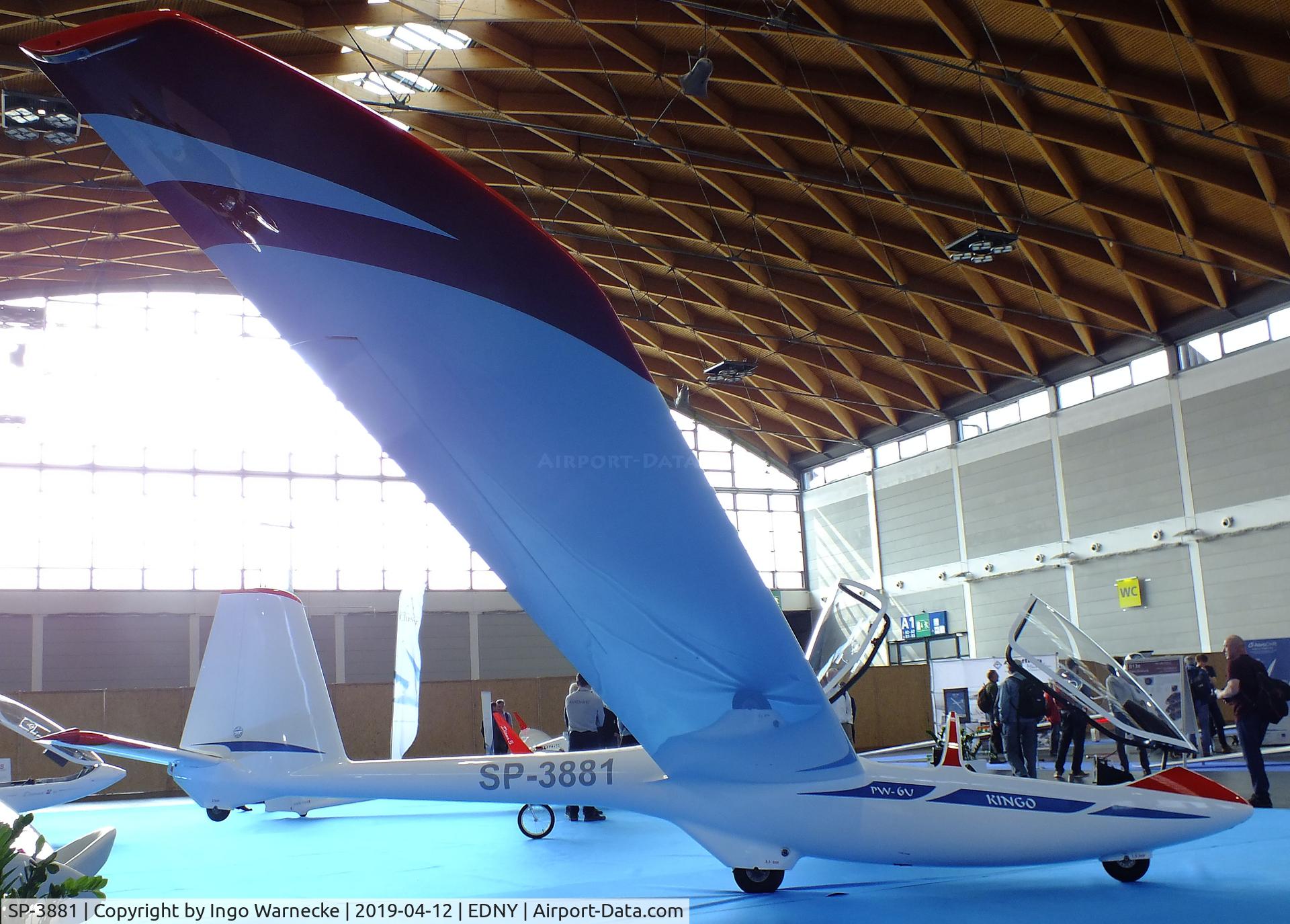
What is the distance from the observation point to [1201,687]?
44.4ft

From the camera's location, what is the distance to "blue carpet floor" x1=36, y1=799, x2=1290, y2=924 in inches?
181

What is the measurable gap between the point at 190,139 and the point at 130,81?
0.14 meters

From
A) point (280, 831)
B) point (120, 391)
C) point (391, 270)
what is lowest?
point (280, 831)

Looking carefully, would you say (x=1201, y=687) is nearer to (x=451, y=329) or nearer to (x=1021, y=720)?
(x=1021, y=720)

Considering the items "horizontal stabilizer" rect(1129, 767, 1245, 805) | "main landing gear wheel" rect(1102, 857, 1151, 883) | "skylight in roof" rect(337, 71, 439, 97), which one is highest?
"skylight in roof" rect(337, 71, 439, 97)

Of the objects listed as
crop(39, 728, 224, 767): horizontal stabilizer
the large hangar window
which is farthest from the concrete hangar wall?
crop(39, 728, 224, 767): horizontal stabilizer

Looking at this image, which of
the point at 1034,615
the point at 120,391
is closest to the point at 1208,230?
the point at 1034,615

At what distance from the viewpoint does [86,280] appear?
904 inches

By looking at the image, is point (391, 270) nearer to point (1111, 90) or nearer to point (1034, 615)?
point (1034, 615)

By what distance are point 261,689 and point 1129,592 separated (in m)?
21.1

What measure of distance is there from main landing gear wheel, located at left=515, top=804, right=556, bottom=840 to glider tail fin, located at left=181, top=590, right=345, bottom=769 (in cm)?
278

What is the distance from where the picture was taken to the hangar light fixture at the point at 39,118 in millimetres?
13633

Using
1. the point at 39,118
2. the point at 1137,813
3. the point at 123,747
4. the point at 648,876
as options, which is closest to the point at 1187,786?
the point at 1137,813

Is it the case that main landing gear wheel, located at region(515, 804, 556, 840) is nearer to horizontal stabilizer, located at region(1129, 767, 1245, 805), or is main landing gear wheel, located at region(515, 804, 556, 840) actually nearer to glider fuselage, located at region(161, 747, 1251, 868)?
glider fuselage, located at region(161, 747, 1251, 868)
